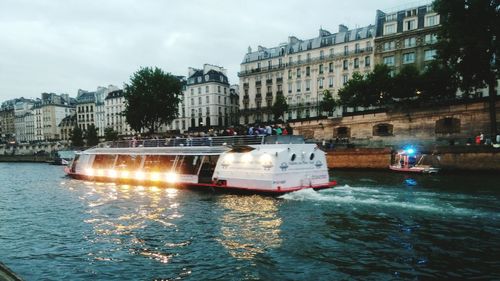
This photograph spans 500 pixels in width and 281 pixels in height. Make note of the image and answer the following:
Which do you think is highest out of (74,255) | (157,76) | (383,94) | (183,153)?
(157,76)

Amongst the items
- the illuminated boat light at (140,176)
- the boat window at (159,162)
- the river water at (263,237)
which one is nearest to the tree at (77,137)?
the illuminated boat light at (140,176)

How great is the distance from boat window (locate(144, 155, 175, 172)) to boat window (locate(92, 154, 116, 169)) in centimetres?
591

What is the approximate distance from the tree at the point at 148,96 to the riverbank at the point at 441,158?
115ft

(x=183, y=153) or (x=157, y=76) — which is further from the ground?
(x=157, y=76)

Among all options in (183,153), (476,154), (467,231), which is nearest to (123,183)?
(183,153)

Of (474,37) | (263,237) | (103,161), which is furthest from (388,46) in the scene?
(263,237)

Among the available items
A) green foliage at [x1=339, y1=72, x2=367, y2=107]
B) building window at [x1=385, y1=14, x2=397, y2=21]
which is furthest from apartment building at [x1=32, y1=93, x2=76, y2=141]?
building window at [x1=385, y1=14, x2=397, y2=21]

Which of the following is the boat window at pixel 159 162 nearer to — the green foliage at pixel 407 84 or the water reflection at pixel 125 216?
the water reflection at pixel 125 216

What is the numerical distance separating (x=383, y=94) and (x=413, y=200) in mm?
43101

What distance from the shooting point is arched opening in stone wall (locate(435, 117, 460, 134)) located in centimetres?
4956

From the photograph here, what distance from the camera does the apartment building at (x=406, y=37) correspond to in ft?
223

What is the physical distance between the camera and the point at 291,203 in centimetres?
2202

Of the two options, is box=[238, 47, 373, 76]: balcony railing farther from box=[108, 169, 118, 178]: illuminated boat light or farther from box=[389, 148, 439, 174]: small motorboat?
box=[108, 169, 118, 178]: illuminated boat light

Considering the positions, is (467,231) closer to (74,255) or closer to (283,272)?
(283,272)
